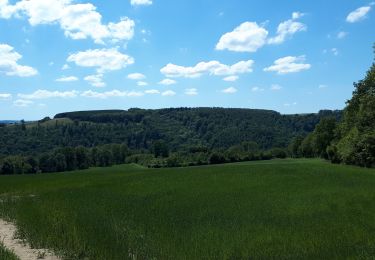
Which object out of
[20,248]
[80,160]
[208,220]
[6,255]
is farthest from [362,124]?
[80,160]

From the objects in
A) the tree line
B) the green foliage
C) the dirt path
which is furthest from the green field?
the tree line

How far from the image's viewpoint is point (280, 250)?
15.4 metres

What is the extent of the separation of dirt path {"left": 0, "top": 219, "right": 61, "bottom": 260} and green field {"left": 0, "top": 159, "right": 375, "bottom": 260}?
18.0 inches

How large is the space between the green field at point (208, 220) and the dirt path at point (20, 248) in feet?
1.50

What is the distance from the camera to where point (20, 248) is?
1786 centimetres

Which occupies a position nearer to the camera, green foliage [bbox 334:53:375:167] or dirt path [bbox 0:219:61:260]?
dirt path [bbox 0:219:61:260]

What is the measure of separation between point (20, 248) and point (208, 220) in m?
8.37

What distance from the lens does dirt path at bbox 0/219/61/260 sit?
16.1 m

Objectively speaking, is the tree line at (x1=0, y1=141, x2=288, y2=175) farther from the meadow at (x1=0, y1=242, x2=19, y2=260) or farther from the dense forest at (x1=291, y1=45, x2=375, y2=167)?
the meadow at (x1=0, y1=242, x2=19, y2=260)

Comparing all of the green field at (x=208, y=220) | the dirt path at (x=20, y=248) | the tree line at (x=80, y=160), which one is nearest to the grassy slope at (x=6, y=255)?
the dirt path at (x=20, y=248)

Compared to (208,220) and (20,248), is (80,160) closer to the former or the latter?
(208,220)

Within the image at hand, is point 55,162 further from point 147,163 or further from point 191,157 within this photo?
point 191,157

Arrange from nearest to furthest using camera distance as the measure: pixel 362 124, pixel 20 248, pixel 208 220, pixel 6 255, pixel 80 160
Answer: pixel 6 255
pixel 20 248
pixel 208 220
pixel 362 124
pixel 80 160

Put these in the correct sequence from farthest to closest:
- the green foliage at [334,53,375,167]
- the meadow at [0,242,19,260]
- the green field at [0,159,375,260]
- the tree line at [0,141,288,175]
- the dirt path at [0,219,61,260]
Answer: the tree line at [0,141,288,175], the green foliage at [334,53,375,167], the dirt path at [0,219,61,260], the green field at [0,159,375,260], the meadow at [0,242,19,260]
